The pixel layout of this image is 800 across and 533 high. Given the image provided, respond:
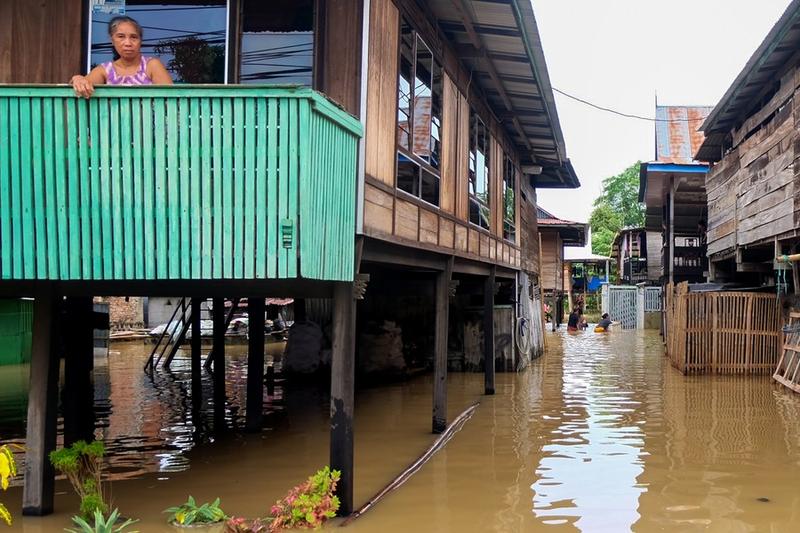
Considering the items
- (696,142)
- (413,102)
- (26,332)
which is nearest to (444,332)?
(413,102)

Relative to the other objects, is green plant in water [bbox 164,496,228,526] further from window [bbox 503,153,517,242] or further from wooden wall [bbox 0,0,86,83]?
window [bbox 503,153,517,242]

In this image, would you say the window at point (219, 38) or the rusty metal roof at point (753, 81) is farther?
the rusty metal roof at point (753, 81)

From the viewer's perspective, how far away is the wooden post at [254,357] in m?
10.3

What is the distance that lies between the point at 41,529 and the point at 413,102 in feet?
20.2

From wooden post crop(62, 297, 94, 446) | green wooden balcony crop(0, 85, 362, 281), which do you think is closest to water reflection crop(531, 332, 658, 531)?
green wooden balcony crop(0, 85, 362, 281)

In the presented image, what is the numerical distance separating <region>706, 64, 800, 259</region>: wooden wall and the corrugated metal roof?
10.5ft

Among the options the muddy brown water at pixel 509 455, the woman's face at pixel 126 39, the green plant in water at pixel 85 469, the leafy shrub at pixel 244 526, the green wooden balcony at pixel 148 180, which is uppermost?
the woman's face at pixel 126 39

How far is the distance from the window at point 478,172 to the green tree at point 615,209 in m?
44.1

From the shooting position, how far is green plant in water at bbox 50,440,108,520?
6.00 metres

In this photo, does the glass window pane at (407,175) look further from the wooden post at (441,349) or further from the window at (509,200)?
the window at (509,200)

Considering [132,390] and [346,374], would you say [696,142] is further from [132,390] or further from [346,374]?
[346,374]

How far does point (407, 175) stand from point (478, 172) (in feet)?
15.4

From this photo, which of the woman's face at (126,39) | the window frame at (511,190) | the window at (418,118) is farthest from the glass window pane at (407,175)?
the window frame at (511,190)

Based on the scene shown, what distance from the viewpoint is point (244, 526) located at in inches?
227
